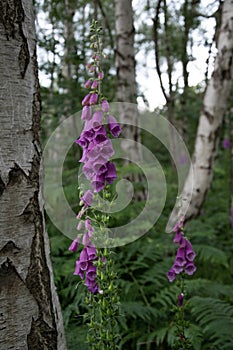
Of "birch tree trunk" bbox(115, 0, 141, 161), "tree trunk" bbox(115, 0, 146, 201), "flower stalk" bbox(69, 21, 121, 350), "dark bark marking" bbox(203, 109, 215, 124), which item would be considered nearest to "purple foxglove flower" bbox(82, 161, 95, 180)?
"flower stalk" bbox(69, 21, 121, 350)

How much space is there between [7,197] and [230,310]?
183cm

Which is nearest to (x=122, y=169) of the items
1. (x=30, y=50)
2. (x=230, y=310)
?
(x=230, y=310)

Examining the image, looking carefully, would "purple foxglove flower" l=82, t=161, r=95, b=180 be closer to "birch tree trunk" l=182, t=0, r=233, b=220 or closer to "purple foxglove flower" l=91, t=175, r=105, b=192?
"purple foxglove flower" l=91, t=175, r=105, b=192

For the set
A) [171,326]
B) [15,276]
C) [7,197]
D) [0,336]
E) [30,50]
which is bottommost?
[171,326]

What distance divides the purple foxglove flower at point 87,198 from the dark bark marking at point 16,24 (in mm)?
567

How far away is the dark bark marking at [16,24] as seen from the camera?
1388 mm

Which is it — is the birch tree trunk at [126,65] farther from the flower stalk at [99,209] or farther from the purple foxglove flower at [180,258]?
the flower stalk at [99,209]

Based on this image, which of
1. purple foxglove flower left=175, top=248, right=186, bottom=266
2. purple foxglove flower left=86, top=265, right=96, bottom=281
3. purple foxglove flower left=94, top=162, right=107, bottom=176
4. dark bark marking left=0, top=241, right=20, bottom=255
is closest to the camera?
dark bark marking left=0, top=241, right=20, bottom=255

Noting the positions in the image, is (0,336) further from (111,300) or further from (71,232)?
(71,232)

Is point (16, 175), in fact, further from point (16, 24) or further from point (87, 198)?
point (16, 24)

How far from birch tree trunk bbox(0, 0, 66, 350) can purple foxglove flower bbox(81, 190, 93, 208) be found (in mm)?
260

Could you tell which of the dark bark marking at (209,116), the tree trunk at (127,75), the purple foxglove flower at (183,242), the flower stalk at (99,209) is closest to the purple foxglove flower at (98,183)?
the flower stalk at (99,209)

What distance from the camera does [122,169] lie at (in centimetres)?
446

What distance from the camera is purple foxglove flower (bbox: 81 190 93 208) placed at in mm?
1732
